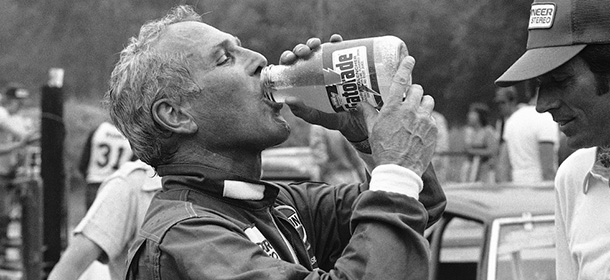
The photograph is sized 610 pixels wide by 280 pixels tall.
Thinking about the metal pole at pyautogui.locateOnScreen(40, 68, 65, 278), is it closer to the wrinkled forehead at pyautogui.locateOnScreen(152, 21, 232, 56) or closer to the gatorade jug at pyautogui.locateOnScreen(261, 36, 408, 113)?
the wrinkled forehead at pyautogui.locateOnScreen(152, 21, 232, 56)

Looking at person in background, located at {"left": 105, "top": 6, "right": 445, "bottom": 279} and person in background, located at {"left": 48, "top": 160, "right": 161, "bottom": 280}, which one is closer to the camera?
person in background, located at {"left": 105, "top": 6, "right": 445, "bottom": 279}

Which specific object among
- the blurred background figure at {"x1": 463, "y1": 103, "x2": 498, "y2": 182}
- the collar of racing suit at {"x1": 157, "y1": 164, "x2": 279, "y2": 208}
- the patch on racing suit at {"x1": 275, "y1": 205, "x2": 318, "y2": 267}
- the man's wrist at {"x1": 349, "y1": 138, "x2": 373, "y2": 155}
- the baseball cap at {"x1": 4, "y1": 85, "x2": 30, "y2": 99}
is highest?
the man's wrist at {"x1": 349, "y1": 138, "x2": 373, "y2": 155}

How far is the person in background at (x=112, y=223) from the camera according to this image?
4.19 metres

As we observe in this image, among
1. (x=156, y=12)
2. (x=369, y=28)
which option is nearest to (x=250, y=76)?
(x=156, y=12)

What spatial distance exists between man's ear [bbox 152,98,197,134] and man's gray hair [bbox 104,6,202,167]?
0.05 feet

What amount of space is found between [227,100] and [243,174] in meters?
0.20

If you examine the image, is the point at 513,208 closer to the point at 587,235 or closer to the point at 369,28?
the point at 587,235

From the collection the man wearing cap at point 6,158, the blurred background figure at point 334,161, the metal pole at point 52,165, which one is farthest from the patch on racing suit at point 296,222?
the man wearing cap at point 6,158

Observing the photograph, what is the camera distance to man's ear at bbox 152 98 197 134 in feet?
8.56

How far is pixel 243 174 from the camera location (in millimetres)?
2629

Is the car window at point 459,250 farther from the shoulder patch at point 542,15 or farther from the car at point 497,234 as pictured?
the shoulder patch at point 542,15

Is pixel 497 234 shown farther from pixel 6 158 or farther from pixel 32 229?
pixel 6 158

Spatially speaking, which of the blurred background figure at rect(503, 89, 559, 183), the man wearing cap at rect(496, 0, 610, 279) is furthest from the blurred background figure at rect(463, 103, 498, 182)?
the man wearing cap at rect(496, 0, 610, 279)

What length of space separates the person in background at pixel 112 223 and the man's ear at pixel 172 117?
1.57 metres
